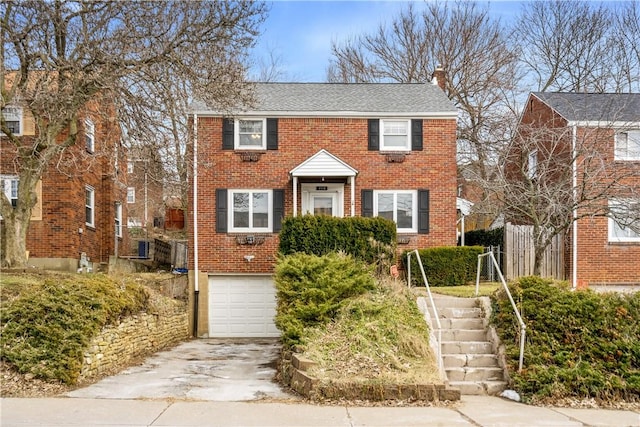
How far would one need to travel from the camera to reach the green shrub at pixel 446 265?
1808 centimetres

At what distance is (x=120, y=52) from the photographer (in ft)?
46.9

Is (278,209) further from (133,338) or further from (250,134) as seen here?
(133,338)

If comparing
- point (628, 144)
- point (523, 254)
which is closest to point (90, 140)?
point (523, 254)

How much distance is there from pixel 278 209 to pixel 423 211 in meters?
4.40

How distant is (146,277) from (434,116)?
9.94 meters

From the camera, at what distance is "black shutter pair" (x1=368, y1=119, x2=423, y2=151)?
19547 mm

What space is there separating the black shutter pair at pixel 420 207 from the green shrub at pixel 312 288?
7.05 metres

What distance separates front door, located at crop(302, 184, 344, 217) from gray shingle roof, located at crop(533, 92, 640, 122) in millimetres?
7264

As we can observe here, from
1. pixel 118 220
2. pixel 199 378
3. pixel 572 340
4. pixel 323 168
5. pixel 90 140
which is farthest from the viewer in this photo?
pixel 118 220

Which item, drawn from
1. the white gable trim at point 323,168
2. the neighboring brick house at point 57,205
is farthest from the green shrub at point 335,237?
the neighboring brick house at point 57,205

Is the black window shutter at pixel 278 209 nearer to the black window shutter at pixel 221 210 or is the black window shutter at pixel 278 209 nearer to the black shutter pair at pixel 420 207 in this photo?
the black window shutter at pixel 221 210

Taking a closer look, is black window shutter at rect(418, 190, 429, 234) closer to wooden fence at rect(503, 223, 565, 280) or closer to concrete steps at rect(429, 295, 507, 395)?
wooden fence at rect(503, 223, 565, 280)

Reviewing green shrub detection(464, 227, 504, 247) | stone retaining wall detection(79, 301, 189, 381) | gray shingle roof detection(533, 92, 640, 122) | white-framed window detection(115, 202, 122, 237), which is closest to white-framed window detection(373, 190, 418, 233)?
green shrub detection(464, 227, 504, 247)

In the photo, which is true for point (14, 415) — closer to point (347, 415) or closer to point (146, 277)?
point (347, 415)
